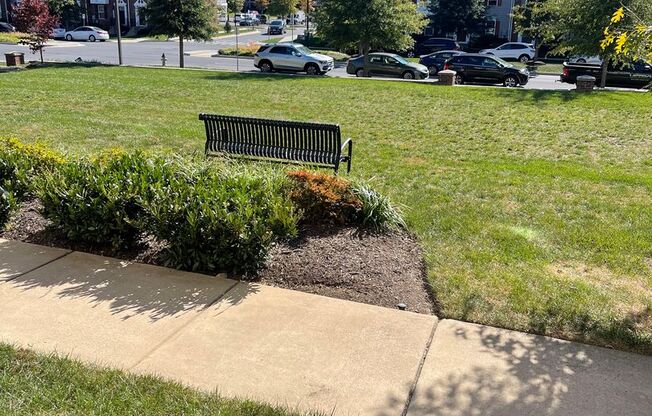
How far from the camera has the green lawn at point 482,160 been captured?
17.3 ft

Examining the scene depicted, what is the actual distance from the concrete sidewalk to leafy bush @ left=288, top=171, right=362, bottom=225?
1.47 meters

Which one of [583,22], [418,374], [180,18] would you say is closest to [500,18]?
[583,22]

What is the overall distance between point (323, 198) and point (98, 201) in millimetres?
2273

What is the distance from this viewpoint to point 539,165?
1027 cm

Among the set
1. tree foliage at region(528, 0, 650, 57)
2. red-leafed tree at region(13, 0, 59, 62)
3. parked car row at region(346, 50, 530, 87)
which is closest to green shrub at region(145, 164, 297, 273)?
tree foliage at region(528, 0, 650, 57)

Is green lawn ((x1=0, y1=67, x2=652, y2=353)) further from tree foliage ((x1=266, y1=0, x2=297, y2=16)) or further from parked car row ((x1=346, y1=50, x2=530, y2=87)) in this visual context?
tree foliage ((x1=266, y1=0, x2=297, y2=16))

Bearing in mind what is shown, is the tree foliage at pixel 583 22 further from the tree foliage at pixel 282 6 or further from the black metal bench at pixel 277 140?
the tree foliage at pixel 282 6

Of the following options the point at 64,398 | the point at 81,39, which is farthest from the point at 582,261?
the point at 81,39

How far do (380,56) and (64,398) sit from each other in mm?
25511

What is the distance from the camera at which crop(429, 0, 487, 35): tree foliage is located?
47378mm

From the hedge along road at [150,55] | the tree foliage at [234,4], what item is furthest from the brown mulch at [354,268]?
the tree foliage at [234,4]

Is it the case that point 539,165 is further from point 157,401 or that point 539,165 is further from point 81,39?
point 81,39

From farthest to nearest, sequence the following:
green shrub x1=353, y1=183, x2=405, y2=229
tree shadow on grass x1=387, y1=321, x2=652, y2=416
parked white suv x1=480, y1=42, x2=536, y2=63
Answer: parked white suv x1=480, y1=42, x2=536, y2=63, green shrub x1=353, y1=183, x2=405, y2=229, tree shadow on grass x1=387, y1=321, x2=652, y2=416

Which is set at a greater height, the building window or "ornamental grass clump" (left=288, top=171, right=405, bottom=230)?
the building window
